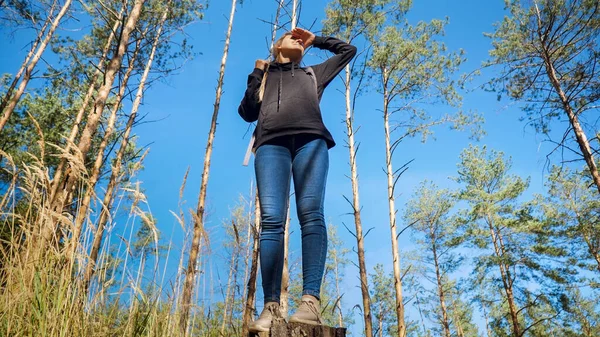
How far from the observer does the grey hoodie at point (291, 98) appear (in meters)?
1.70

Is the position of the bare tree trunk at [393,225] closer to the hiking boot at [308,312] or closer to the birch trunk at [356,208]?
the birch trunk at [356,208]

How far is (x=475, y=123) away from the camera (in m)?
9.77

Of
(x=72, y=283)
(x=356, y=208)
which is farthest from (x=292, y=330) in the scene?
(x=356, y=208)

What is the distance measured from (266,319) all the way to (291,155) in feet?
2.37

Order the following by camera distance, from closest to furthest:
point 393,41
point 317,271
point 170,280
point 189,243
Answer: point 317,271
point 170,280
point 189,243
point 393,41

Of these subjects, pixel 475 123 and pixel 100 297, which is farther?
pixel 475 123

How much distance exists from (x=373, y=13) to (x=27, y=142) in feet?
38.0

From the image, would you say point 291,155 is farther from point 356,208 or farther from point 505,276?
point 505,276

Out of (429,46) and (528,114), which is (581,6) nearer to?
(528,114)

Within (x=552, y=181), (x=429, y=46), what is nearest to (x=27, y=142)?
(x=429, y=46)

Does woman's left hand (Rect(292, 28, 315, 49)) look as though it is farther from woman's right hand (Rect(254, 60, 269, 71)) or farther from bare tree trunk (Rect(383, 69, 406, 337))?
bare tree trunk (Rect(383, 69, 406, 337))

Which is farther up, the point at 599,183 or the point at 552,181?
the point at 552,181

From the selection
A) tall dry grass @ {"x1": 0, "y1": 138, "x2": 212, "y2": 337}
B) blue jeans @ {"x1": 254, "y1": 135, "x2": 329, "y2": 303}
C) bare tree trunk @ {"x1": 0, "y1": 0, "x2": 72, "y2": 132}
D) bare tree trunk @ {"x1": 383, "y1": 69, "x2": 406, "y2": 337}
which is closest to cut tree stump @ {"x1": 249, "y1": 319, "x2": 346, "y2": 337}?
blue jeans @ {"x1": 254, "y1": 135, "x2": 329, "y2": 303}

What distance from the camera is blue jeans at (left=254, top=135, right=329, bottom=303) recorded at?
1504 mm
